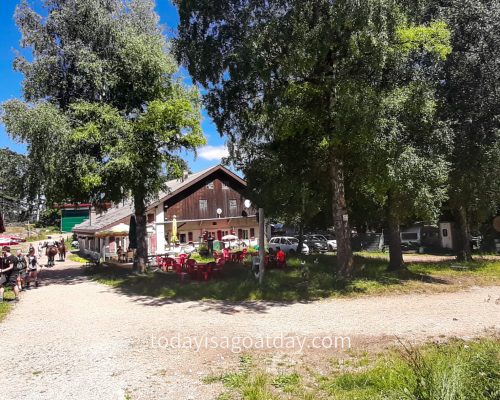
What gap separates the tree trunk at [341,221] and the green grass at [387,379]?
7.95 m

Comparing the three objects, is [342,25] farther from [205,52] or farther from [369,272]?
[369,272]

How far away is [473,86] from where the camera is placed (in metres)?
16.3

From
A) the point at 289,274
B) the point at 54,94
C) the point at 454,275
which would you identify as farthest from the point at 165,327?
the point at 54,94

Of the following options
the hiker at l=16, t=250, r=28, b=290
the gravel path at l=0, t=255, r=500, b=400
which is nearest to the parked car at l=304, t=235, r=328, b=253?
the gravel path at l=0, t=255, r=500, b=400

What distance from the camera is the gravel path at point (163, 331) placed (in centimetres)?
646

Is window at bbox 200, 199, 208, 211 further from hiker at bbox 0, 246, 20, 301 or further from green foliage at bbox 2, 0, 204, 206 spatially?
hiker at bbox 0, 246, 20, 301

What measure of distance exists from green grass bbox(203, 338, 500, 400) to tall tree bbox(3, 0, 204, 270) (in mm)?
12663

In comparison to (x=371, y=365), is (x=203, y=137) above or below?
above

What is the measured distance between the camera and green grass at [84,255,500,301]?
1397 cm

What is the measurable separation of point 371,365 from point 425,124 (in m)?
10.3

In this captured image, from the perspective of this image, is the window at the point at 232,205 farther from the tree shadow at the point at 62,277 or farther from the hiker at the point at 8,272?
the hiker at the point at 8,272

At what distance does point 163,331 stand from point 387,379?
541 centimetres

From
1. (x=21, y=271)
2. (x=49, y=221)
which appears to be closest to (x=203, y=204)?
(x=21, y=271)

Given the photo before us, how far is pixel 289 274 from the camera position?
56.2 feet
